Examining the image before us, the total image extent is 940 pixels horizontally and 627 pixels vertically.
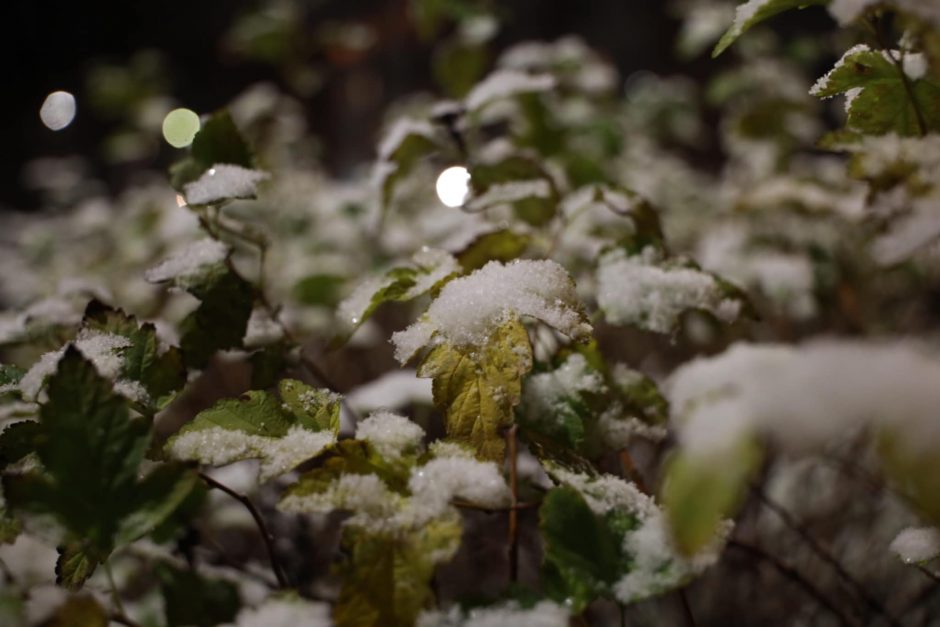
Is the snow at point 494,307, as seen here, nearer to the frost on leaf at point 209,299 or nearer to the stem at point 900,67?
the frost on leaf at point 209,299

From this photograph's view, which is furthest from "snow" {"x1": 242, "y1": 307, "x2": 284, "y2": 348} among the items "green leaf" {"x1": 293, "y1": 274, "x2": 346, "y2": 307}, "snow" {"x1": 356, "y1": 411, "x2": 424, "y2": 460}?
"green leaf" {"x1": 293, "y1": 274, "x2": 346, "y2": 307}

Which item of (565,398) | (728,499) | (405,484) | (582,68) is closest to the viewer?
(728,499)

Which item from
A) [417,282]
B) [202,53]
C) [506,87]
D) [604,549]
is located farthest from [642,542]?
[202,53]

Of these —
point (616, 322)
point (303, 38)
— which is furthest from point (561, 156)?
point (303, 38)

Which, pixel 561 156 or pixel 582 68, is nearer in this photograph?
pixel 561 156

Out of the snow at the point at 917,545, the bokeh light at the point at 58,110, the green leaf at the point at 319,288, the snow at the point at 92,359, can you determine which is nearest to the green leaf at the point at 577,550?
the snow at the point at 917,545

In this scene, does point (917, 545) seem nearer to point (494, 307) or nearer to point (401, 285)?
point (494, 307)

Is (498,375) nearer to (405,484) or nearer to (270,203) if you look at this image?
(405,484)
